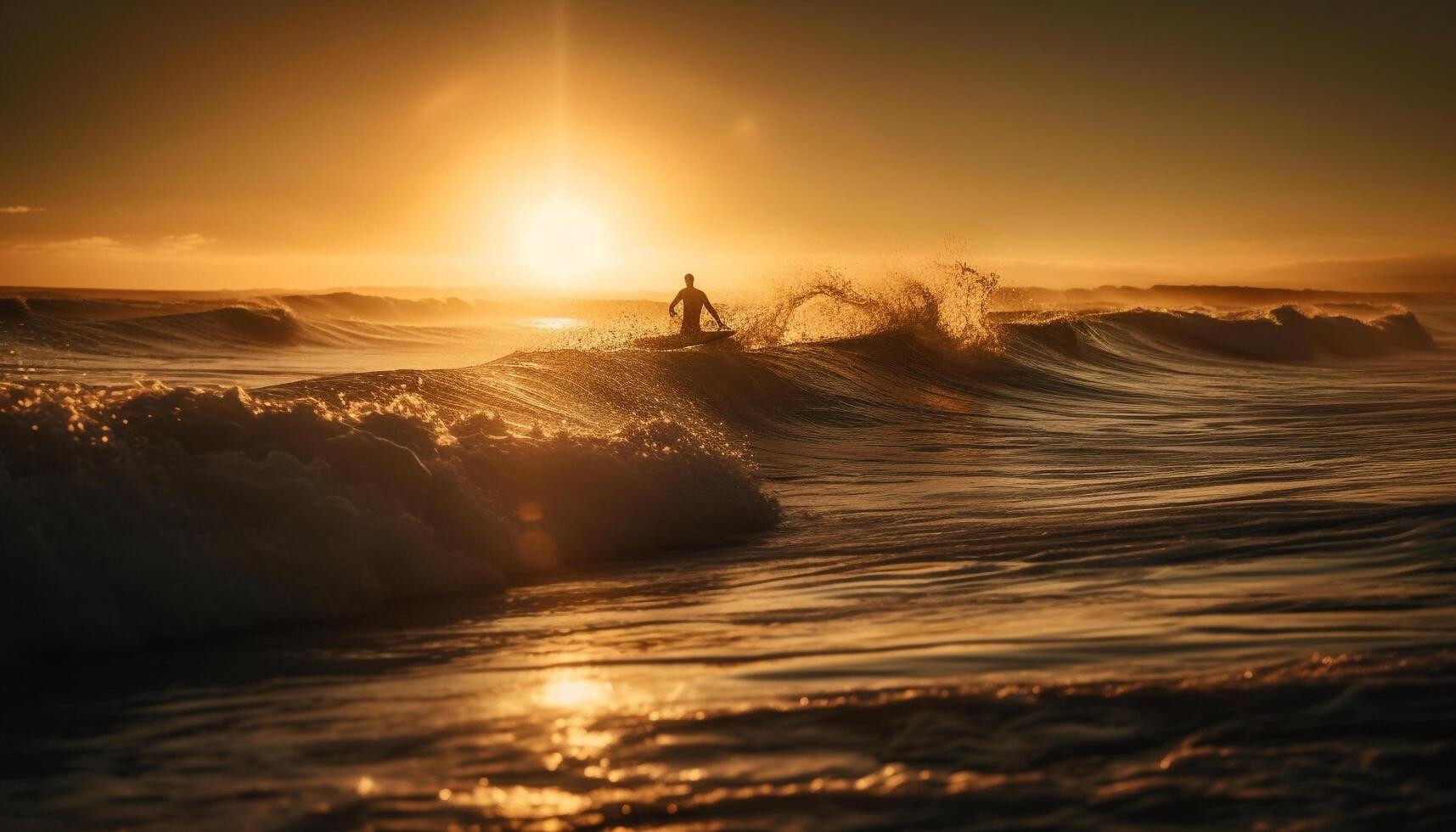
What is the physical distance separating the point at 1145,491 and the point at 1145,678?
466cm

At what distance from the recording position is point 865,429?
44.8ft

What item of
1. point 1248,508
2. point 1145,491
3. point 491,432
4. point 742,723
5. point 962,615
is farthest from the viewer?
point 1145,491

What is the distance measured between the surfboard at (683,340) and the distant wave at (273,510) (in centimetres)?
1009

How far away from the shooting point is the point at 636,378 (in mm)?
13352

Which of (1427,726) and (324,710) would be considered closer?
(1427,726)

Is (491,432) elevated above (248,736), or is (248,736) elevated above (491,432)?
(491,432)

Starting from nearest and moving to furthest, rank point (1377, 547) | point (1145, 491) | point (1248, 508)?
point (1377, 547), point (1248, 508), point (1145, 491)

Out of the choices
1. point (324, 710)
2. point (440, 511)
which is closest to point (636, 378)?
point (440, 511)

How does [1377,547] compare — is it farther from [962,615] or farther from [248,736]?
[248,736]

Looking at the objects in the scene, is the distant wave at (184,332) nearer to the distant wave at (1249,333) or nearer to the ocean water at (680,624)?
the ocean water at (680,624)

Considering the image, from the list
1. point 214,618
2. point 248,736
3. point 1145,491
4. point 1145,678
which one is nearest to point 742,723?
point 1145,678

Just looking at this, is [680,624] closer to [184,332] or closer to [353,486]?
[353,486]

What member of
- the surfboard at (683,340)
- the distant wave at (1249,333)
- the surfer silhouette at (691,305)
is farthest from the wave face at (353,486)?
the distant wave at (1249,333)

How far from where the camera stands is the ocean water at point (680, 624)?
2975 millimetres
